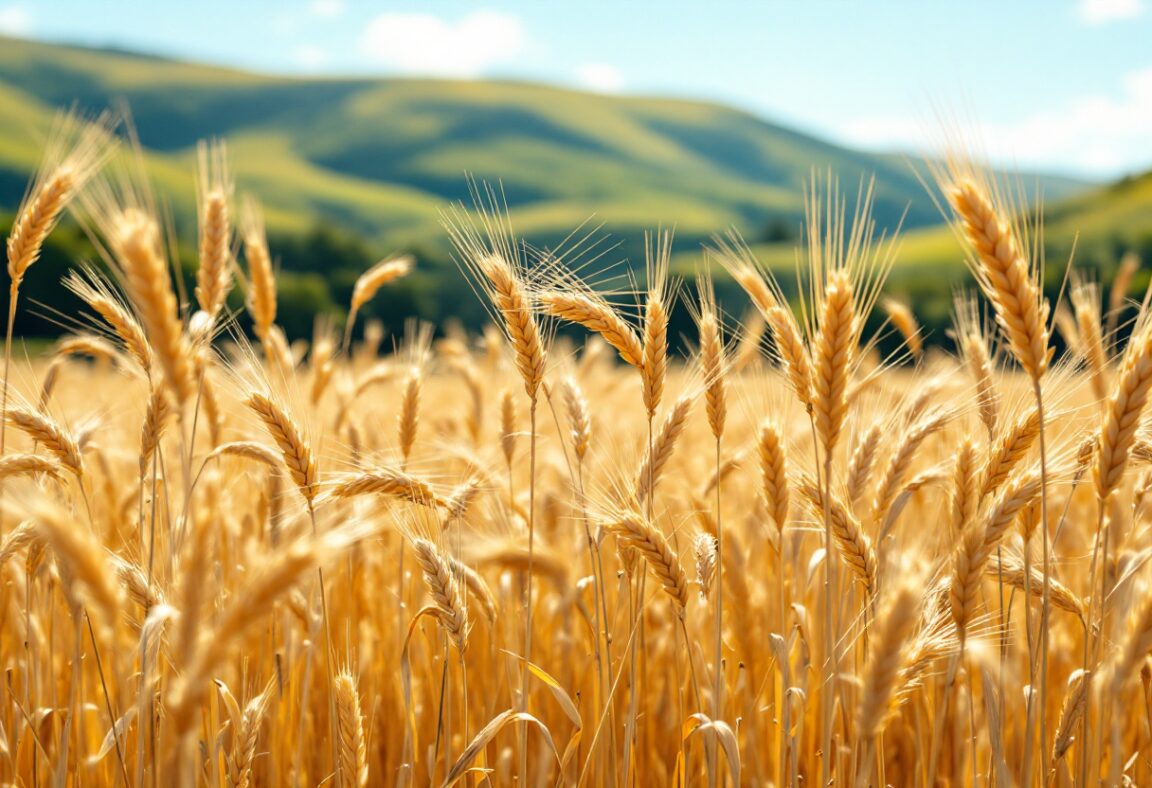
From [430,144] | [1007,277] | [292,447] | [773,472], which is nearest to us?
[1007,277]

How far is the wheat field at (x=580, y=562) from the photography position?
59.2 inches

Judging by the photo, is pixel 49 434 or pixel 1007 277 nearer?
pixel 1007 277

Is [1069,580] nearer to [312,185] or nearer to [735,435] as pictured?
[735,435]

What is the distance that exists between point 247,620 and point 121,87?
7598 inches

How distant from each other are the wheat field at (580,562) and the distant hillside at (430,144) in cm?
11154

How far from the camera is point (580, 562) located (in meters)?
3.08

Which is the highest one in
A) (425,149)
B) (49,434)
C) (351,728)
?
(425,149)

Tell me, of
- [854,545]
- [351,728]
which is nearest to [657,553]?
[854,545]

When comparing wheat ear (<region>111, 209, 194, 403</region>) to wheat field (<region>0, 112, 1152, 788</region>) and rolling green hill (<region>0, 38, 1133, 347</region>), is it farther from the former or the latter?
rolling green hill (<region>0, 38, 1133, 347</region>)

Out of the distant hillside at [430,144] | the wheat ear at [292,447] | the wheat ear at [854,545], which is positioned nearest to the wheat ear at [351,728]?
the wheat ear at [292,447]

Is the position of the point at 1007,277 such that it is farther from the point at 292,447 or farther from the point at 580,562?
the point at 580,562

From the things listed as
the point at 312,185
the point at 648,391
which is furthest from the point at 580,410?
the point at 312,185

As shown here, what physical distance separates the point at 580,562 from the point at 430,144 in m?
166

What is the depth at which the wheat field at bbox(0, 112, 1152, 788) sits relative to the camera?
1.50 meters
